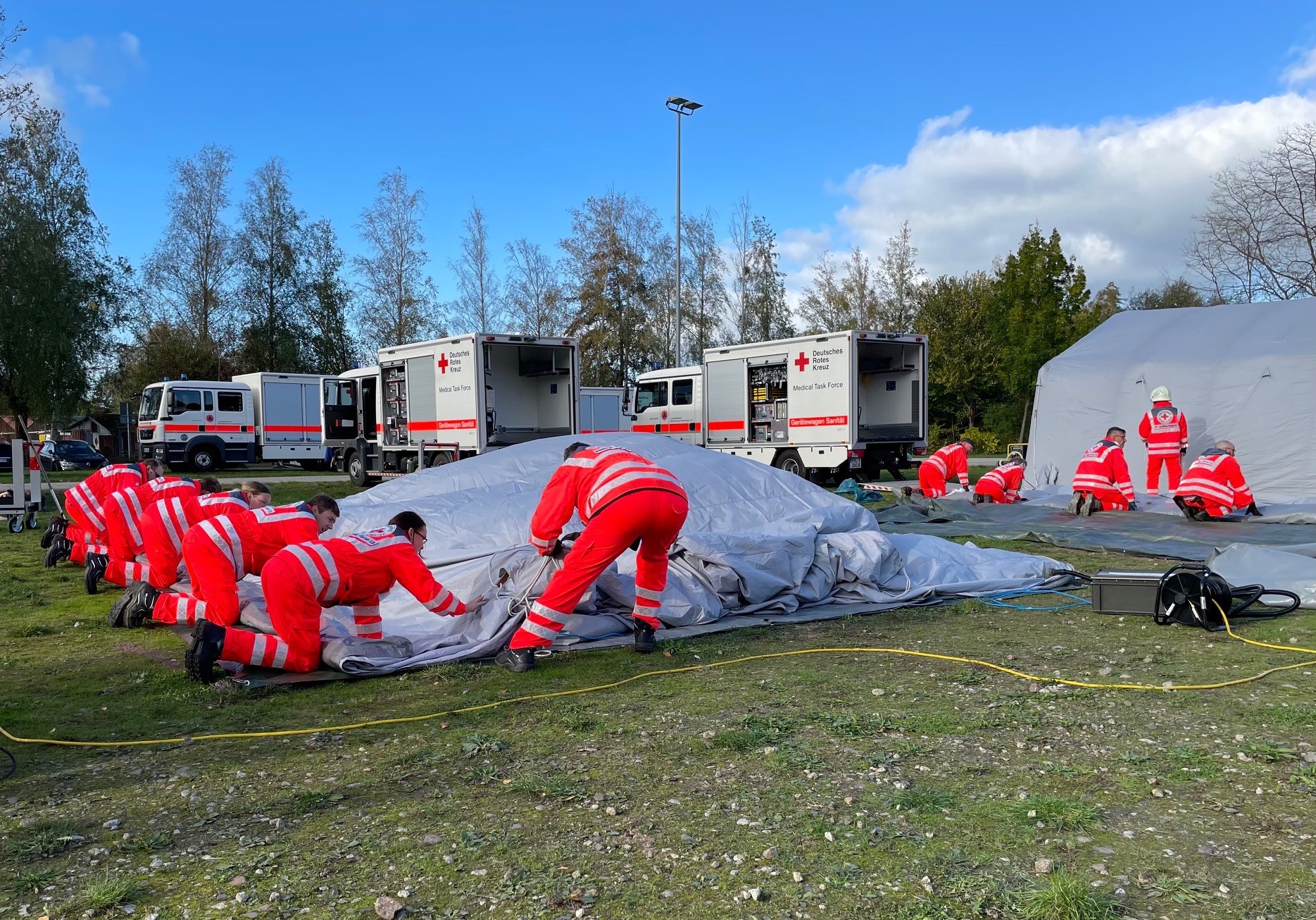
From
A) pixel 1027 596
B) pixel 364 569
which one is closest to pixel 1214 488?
pixel 1027 596

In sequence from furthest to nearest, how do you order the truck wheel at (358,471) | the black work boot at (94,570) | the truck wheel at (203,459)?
the truck wheel at (203,459), the truck wheel at (358,471), the black work boot at (94,570)

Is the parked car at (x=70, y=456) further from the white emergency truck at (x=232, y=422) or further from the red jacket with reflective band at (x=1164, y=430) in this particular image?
the red jacket with reflective band at (x=1164, y=430)

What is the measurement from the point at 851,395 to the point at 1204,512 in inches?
251

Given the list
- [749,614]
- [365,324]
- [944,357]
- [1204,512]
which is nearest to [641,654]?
[749,614]

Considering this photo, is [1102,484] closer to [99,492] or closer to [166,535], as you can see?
[166,535]

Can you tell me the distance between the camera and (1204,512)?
11.8 metres

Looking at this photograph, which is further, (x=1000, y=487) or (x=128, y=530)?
(x=1000, y=487)

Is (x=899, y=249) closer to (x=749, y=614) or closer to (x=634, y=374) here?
(x=634, y=374)

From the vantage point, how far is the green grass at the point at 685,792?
9.20 feet

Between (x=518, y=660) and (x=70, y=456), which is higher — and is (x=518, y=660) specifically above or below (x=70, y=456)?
below

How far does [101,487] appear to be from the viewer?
925 centimetres

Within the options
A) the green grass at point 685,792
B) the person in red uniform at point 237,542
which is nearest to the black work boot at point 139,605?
the person in red uniform at point 237,542

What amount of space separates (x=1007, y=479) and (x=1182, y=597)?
804cm

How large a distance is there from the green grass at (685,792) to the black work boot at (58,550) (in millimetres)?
5047
